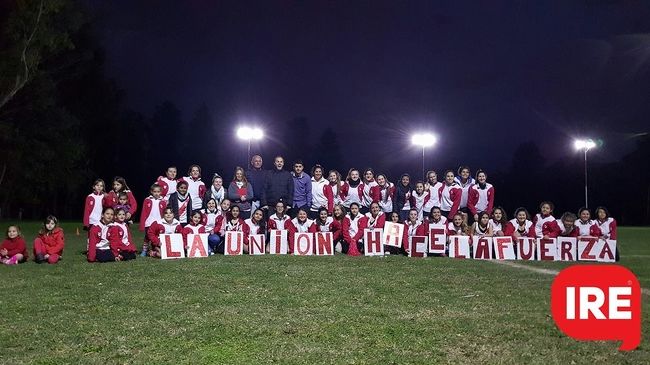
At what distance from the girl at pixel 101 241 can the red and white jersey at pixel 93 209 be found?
1040 millimetres

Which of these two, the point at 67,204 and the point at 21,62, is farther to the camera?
the point at 67,204

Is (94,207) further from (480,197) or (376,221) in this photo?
(480,197)

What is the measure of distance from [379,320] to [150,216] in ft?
26.9

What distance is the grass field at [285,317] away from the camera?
507cm

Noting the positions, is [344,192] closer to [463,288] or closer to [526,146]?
[463,288]

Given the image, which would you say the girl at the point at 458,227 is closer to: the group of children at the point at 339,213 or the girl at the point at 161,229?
the group of children at the point at 339,213

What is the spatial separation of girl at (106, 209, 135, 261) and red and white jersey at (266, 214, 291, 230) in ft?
10.2

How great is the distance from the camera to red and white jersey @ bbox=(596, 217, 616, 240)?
1352 cm

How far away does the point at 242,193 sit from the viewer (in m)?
14.0

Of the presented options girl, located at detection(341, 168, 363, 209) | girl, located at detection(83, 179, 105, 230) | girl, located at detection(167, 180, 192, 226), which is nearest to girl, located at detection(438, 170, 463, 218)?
girl, located at detection(341, 168, 363, 209)

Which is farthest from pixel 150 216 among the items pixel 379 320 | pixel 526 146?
pixel 526 146

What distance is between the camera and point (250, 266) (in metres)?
10.6

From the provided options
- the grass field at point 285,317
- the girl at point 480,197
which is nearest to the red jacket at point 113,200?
the grass field at point 285,317

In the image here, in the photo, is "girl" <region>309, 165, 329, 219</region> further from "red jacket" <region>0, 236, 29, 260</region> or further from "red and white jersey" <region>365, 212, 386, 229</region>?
"red jacket" <region>0, 236, 29, 260</region>
